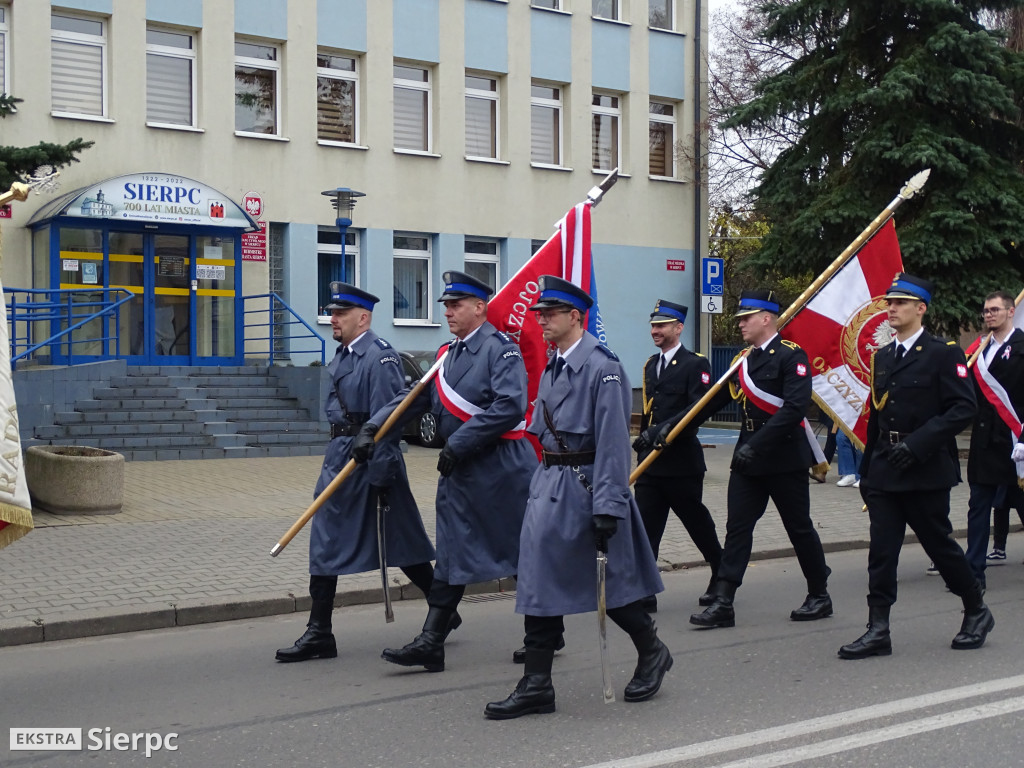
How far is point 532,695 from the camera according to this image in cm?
563

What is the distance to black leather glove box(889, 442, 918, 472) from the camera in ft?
21.7

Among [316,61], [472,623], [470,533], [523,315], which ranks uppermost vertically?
[316,61]

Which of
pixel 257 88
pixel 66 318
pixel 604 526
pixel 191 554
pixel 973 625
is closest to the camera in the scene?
pixel 604 526

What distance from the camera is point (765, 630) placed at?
7578 mm

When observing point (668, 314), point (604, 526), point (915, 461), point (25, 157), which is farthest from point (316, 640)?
point (25, 157)

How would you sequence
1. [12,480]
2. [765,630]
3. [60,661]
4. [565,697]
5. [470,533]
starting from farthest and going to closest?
1. [765,630]
2. [60,661]
3. [470,533]
4. [565,697]
5. [12,480]

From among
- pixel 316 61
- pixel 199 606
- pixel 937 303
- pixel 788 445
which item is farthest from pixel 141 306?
pixel 788 445

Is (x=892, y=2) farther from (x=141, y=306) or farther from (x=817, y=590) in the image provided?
(x=817, y=590)

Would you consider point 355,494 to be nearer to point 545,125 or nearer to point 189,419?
point 189,419

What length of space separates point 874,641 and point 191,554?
5.30 metres

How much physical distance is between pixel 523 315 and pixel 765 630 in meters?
2.33

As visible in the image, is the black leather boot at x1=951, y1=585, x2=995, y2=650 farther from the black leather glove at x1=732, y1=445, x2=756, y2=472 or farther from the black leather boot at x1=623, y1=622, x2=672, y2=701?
the black leather boot at x1=623, y1=622, x2=672, y2=701

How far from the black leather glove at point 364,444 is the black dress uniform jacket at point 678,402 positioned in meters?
2.21

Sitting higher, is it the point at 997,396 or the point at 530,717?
the point at 997,396
